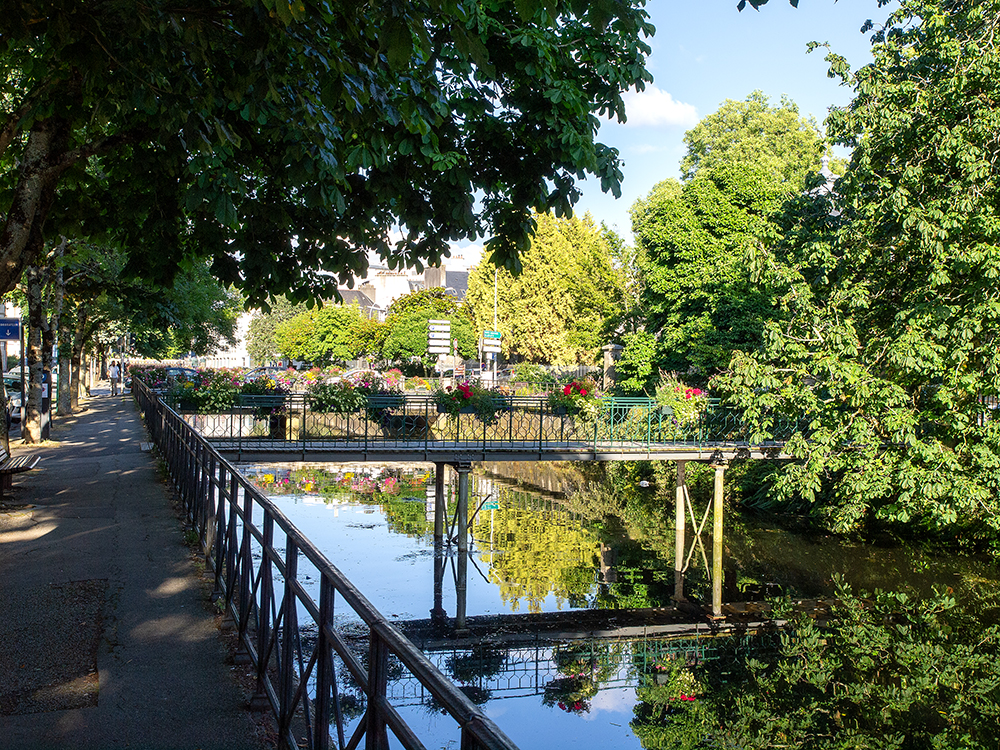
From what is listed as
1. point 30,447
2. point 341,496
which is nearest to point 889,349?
point 341,496

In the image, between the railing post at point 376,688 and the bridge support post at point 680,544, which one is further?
the bridge support post at point 680,544

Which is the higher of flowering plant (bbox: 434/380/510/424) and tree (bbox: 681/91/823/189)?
tree (bbox: 681/91/823/189)

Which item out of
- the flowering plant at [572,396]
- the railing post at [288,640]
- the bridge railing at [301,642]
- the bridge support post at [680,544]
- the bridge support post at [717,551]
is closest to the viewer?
the bridge railing at [301,642]

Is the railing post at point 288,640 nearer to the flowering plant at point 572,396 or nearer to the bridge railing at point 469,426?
the bridge railing at point 469,426

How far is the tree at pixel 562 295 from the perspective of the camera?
167ft

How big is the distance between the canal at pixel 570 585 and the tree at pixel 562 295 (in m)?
22.3

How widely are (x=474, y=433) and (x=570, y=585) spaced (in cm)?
404

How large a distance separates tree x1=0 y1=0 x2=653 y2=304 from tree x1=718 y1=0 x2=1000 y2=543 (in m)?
9.68

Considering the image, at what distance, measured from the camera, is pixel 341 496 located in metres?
26.3

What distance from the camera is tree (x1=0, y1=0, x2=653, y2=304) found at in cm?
605

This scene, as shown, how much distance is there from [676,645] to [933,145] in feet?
33.7

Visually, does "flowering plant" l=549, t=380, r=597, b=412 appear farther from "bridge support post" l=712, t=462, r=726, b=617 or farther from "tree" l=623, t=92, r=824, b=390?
"tree" l=623, t=92, r=824, b=390

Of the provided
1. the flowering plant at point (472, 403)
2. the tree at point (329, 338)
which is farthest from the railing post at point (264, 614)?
the tree at point (329, 338)

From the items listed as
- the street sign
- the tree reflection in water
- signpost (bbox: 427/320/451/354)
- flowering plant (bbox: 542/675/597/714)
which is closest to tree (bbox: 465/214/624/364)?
signpost (bbox: 427/320/451/354)
